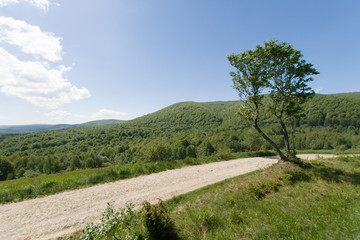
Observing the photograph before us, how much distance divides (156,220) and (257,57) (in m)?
13.6

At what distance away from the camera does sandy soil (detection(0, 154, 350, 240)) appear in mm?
6062

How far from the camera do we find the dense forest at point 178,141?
59.3 meters

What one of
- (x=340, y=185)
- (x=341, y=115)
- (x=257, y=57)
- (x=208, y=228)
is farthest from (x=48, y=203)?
(x=341, y=115)

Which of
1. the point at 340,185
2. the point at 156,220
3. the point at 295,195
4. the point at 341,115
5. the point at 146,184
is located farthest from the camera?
the point at 341,115

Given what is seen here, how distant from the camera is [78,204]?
7996mm

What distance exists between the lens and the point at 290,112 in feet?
42.4

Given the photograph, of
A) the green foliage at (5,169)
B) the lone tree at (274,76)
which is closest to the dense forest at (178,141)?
the green foliage at (5,169)

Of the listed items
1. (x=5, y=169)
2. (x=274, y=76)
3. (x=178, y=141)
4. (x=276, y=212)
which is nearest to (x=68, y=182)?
(x=276, y=212)

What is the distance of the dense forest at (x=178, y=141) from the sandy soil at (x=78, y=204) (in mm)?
27842

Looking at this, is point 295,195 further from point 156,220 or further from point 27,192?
point 27,192

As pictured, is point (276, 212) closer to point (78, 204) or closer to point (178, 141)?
point (78, 204)

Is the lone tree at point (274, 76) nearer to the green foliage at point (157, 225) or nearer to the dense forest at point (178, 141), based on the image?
the green foliage at point (157, 225)

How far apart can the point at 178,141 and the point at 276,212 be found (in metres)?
84.3

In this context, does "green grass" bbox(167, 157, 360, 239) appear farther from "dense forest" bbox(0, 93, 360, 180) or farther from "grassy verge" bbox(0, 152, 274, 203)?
"dense forest" bbox(0, 93, 360, 180)
